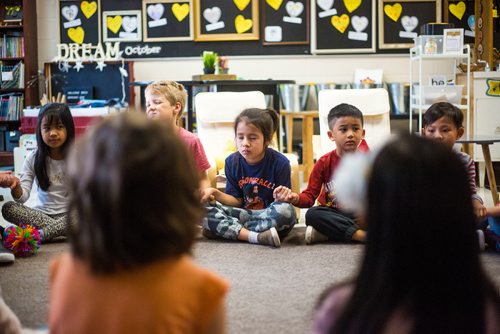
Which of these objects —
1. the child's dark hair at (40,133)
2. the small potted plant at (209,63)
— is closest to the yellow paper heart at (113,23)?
the small potted plant at (209,63)

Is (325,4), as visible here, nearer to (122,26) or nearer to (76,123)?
(122,26)

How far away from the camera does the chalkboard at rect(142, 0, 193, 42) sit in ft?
22.7

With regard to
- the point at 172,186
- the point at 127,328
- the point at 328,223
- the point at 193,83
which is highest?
the point at 193,83

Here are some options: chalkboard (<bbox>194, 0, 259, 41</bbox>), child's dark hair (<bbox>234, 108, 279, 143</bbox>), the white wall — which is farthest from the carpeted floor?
chalkboard (<bbox>194, 0, 259, 41</bbox>)

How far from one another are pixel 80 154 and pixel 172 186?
0.14 metres

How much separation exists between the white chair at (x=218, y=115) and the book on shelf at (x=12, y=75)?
320cm

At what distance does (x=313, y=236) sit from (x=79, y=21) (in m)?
4.66

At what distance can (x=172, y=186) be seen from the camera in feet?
3.17

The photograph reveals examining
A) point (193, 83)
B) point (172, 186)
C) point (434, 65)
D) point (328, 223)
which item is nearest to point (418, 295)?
point (172, 186)

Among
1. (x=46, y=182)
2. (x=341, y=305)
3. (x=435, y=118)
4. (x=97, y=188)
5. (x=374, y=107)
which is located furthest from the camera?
(x=374, y=107)

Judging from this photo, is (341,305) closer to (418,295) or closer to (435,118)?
(418,295)

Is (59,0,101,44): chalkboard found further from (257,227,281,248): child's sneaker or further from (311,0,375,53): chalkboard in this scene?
(257,227,281,248): child's sneaker

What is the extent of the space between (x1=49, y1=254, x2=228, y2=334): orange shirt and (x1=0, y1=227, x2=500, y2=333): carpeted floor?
956 mm

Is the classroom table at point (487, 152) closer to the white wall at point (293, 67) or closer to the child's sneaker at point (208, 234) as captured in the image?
the child's sneaker at point (208, 234)
